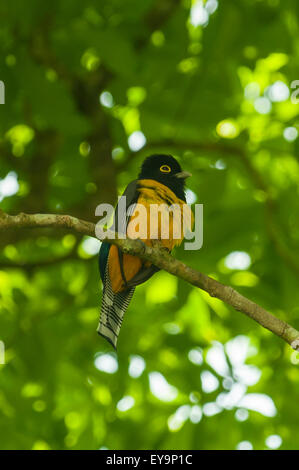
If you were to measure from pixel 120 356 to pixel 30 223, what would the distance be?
13.1 feet

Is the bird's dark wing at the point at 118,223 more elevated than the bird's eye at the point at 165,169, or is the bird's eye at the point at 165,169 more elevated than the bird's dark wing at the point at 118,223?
the bird's eye at the point at 165,169

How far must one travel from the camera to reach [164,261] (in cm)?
245

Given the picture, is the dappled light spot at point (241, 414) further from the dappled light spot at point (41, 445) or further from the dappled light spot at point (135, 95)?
the dappled light spot at point (135, 95)

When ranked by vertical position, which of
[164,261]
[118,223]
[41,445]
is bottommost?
[164,261]

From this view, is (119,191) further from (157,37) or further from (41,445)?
(41,445)

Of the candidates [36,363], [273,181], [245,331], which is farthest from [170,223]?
[273,181]

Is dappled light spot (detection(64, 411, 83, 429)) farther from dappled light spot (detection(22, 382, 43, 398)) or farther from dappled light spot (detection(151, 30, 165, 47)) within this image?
dappled light spot (detection(151, 30, 165, 47))

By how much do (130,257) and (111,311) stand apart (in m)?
0.68

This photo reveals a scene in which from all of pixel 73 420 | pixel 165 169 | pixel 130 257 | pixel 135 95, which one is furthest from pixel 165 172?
pixel 73 420

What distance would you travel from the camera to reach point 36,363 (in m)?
4.81

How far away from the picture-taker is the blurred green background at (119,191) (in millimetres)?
4680

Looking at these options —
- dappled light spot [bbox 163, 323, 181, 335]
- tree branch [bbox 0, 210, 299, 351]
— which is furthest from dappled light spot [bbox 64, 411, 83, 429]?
tree branch [bbox 0, 210, 299, 351]

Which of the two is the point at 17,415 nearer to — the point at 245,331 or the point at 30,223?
the point at 245,331

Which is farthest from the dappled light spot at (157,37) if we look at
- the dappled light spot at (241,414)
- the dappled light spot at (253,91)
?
the dappled light spot at (241,414)
